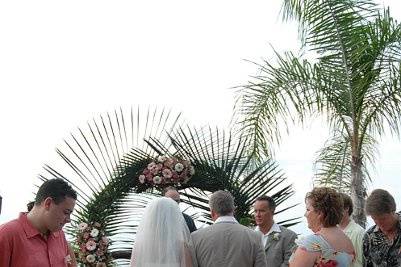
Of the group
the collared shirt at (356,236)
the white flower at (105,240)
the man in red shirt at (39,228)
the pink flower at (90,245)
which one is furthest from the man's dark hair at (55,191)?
the white flower at (105,240)

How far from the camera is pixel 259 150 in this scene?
11.1 meters

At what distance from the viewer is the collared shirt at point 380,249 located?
5324 mm

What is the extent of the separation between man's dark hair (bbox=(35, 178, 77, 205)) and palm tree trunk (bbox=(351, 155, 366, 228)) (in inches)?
265

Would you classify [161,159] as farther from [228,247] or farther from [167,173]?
[228,247]

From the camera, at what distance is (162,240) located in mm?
6094

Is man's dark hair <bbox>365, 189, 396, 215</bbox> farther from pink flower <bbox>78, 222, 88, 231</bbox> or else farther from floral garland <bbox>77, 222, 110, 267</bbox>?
pink flower <bbox>78, 222, 88, 231</bbox>

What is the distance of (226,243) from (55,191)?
2078 mm

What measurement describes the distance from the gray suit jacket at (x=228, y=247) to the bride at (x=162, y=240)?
14 cm

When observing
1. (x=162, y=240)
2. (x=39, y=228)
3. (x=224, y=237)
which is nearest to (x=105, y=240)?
(x=162, y=240)

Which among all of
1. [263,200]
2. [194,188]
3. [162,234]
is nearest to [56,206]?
[162,234]

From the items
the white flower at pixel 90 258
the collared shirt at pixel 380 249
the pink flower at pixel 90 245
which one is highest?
the collared shirt at pixel 380 249

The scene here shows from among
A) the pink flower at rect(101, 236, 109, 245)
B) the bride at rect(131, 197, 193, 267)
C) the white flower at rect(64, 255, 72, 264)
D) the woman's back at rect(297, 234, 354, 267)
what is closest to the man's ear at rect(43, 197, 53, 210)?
the white flower at rect(64, 255, 72, 264)

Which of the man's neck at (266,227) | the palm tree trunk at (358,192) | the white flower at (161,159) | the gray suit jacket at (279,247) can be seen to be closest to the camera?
the gray suit jacket at (279,247)

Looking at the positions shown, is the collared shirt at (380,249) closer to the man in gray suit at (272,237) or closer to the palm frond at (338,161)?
the man in gray suit at (272,237)
